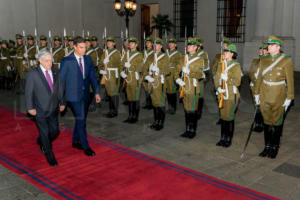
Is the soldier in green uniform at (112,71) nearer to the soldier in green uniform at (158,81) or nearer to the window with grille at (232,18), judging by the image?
the soldier in green uniform at (158,81)

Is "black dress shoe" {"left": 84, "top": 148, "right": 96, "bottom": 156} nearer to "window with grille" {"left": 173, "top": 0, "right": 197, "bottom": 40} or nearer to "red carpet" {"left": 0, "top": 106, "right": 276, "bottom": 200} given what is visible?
"red carpet" {"left": 0, "top": 106, "right": 276, "bottom": 200}

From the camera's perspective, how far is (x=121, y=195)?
4.01 meters

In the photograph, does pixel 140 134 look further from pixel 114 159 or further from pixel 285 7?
pixel 285 7

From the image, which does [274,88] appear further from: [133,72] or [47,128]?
[47,128]

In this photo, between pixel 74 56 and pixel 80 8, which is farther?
pixel 80 8

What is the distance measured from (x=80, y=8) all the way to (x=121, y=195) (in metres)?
17.2

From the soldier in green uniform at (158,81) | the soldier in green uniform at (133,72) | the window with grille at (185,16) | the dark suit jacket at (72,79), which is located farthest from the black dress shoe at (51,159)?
the window with grille at (185,16)

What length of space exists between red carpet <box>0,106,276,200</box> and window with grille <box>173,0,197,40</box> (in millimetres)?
17206

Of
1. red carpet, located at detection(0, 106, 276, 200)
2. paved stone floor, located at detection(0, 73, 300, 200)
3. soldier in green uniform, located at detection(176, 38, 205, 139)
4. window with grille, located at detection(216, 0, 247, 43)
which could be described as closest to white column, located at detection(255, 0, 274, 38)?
window with grille, located at detection(216, 0, 247, 43)

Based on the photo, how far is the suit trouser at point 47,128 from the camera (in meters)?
4.77

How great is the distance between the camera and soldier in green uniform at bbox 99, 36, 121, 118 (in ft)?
26.8

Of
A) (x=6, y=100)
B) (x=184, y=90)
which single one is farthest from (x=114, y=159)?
(x=6, y=100)

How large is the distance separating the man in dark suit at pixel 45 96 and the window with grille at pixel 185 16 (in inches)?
699

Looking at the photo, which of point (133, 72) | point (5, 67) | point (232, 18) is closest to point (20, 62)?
point (5, 67)
